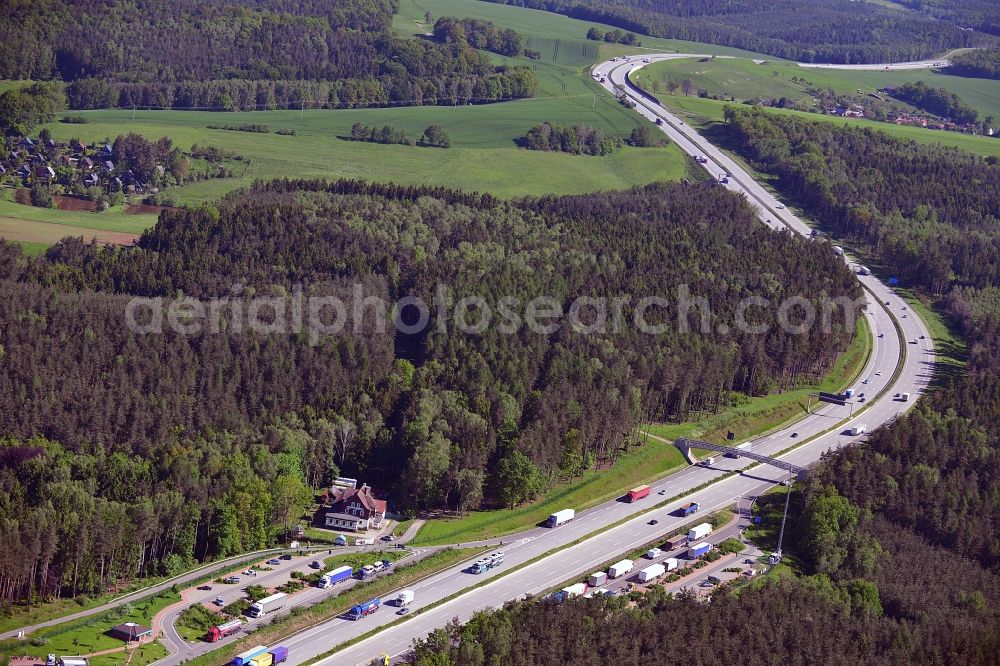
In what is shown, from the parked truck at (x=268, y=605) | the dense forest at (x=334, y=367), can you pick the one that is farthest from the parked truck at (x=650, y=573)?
the parked truck at (x=268, y=605)

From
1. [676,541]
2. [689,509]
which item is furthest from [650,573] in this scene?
[689,509]

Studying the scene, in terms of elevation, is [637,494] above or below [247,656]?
above

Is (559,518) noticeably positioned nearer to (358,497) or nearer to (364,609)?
(358,497)

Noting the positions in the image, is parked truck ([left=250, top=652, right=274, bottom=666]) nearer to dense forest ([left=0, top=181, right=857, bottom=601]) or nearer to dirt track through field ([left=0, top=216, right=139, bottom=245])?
dense forest ([left=0, top=181, right=857, bottom=601])

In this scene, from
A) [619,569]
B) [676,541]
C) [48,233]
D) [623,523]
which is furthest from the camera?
[48,233]

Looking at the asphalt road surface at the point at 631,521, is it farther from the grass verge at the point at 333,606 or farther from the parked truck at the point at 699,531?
the parked truck at the point at 699,531

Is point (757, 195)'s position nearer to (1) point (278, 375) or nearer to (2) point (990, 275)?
(2) point (990, 275)
